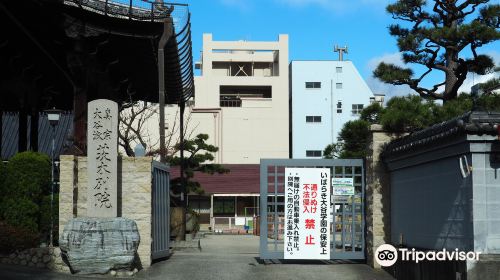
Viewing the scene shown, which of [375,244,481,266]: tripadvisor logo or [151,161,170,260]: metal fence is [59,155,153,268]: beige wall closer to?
[151,161,170,260]: metal fence

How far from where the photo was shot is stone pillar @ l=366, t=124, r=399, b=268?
14.2 m

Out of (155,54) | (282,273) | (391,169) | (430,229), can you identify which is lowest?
(282,273)

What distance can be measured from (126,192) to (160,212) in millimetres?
1500

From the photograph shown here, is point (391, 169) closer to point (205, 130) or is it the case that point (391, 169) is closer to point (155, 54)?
point (155, 54)

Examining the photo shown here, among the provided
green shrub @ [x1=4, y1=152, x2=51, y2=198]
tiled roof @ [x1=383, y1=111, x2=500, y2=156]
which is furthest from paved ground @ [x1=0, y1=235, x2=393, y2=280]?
tiled roof @ [x1=383, y1=111, x2=500, y2=156]

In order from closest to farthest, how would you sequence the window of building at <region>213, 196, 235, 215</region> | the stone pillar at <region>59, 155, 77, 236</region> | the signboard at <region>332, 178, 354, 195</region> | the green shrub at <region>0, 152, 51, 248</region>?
the stone pillar at <region>59, 155, 77, 236</region> < the green shrub at <region>0, 152, 51, 248</region> < the signboard at <region>332, 178, 354, 195</region> < the window of building at <region>213, 196, 235, 215</region>

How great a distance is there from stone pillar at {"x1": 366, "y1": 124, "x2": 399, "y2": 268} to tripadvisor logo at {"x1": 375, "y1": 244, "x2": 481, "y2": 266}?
350 mm

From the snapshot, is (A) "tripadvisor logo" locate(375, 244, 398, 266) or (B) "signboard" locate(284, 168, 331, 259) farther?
(B) "signboard" locate(284, 168, 331, 259)

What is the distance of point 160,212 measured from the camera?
15.2m

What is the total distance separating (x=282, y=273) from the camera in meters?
13.5

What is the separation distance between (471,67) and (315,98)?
141 feet

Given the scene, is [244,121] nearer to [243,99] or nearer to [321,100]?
[243,99]

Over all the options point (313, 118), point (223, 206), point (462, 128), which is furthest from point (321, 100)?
point (462, 128)

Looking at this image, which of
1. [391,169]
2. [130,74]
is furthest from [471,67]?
[130,74]
